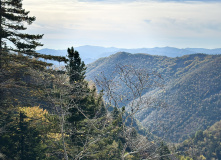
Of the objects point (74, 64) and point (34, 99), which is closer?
point (34, 99)

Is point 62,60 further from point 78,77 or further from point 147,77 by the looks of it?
point 147,77

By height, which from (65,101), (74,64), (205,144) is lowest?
(205,144)

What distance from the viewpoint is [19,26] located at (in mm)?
11078

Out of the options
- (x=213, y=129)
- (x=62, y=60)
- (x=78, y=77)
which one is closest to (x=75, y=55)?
(x=78, y=77)

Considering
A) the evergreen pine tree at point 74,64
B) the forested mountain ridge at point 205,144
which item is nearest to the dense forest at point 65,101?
the evergreen pine tree at point 74,64

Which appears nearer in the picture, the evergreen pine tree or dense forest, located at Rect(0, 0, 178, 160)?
dense forest, located at Rect(0, 0, 178, 160)

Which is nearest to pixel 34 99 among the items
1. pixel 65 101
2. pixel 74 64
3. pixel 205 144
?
pixel 65 101

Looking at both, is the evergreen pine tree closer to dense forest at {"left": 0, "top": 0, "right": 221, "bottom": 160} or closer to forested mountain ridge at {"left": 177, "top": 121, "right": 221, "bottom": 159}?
dense forest at {"left": 0, "top": 0, "right": 221, "bottom": 160}

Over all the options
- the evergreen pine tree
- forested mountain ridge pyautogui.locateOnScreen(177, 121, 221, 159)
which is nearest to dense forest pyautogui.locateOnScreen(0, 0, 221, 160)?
the evergreen pine tree

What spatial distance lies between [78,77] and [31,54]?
16.0 ft

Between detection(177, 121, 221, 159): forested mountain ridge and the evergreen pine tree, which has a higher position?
the evergreen pine tree

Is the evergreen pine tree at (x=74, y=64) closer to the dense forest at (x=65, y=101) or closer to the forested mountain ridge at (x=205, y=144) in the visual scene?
the dense forest at (x=65, y=101)

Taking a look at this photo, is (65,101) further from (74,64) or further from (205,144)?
(205,144)

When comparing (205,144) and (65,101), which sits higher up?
(65,101)
